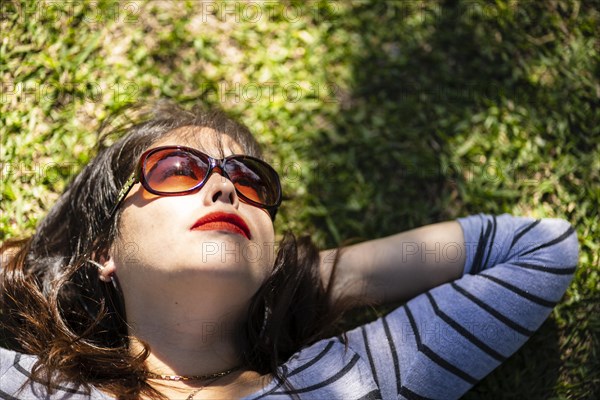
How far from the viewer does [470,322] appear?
→ 8.24ft

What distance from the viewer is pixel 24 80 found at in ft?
10.7

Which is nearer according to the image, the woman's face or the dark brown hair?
the woman's face

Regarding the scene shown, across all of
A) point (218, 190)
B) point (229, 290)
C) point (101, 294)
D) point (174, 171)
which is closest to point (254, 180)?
point (218, 190)

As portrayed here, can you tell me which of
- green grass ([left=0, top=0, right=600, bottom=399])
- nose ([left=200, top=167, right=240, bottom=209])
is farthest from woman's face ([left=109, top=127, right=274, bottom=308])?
green grass ([left=0, top=0, right=600, bottom=399])

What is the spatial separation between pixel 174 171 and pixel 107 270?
0.49m

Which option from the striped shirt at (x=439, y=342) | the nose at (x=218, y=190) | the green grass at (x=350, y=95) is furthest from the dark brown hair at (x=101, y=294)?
the green grass at (x=350, y=95)

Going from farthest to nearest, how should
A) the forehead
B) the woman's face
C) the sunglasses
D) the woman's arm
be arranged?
1. the woman's arm
2. the forehead
3. the sunglasses
4. the woman's face

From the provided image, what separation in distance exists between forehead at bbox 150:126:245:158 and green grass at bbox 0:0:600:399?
0.71 m

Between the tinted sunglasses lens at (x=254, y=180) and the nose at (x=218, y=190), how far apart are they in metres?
0.05

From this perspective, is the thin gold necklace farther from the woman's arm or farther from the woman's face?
the woman's arm

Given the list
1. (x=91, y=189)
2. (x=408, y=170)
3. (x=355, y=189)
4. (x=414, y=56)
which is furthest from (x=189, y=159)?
(x=414, y=56)

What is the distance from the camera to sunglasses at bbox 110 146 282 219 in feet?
7.82

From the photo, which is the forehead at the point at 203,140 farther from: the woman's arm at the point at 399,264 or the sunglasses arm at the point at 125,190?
the woman's arm at the point at 399,264

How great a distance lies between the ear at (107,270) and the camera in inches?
99.0
